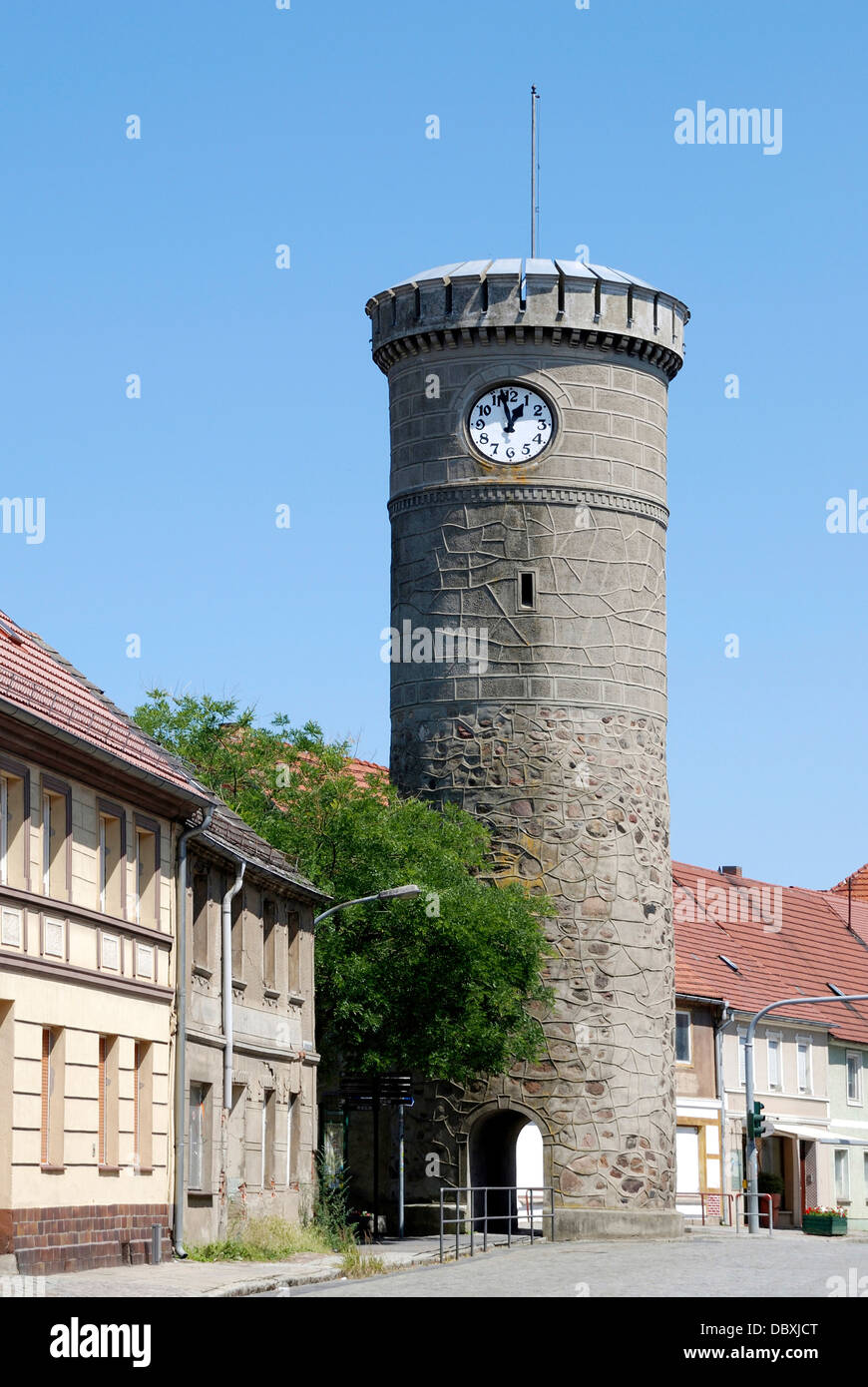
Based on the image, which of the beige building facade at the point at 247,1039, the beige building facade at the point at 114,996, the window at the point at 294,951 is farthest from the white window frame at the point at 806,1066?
the beige building facade at the point at 114,996

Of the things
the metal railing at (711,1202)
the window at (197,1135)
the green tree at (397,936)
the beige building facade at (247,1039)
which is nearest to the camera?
the window at (197,1135)

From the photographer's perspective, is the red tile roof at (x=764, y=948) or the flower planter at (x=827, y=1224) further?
the red tile roof at (x=764, y=948)

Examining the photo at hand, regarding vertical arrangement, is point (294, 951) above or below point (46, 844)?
below

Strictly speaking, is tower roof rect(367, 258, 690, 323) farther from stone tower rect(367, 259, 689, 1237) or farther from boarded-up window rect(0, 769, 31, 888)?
boarded-up window rect(0, 769, 31, 888)

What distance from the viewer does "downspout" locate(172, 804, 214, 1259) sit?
97.3 ft

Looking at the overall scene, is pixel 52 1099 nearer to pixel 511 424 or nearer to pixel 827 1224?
pixel 511 424

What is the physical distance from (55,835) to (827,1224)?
1258 inches

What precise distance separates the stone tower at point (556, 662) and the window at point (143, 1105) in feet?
56.8

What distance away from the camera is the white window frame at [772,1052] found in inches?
2467

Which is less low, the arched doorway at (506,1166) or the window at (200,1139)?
the window at (200,1139)

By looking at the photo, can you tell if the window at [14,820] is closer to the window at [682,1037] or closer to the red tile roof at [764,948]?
the red tile roof at [764,948]

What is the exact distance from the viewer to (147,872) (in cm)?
2945

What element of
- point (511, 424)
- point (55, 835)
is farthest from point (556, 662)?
point (55, 835)
